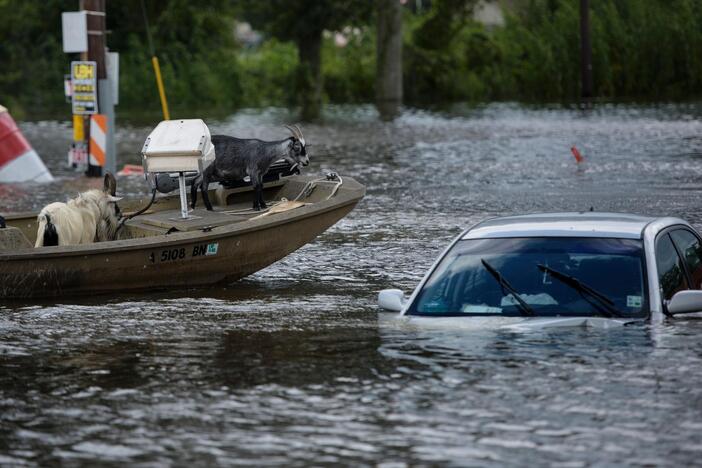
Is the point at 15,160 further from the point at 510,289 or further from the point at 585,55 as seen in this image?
the point at 585,55

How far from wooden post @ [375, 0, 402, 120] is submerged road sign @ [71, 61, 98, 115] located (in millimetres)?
29612

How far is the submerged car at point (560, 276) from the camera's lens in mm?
9977

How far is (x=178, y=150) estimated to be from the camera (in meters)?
14.6

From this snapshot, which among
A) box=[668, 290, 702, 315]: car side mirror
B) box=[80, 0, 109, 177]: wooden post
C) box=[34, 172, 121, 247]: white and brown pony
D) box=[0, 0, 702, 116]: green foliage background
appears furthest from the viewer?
box=[0, 0, 702, 116]: green foliage background

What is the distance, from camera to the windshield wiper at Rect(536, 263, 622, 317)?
32.7ft

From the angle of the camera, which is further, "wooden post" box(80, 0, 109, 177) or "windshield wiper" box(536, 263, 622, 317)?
"wooden post" box(80, 0, 109, 177)

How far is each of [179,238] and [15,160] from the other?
1376 centimetres

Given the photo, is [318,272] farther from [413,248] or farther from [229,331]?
[229,331]

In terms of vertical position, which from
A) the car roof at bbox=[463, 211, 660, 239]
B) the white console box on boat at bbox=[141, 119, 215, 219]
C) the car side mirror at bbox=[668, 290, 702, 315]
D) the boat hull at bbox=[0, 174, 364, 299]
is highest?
the white console box on boat at bbox=[141, 119, 215, 219]

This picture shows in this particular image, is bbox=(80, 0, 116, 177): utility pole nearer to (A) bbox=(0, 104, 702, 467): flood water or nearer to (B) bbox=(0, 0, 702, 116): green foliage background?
(A) bbox=(0, 104, 702, 467): flood water

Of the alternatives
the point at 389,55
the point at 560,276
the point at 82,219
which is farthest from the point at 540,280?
the point at 389,55

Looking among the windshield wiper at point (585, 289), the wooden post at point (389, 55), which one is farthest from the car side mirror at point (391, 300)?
the wooden post at point (389, 55)

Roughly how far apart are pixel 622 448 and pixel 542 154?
2281cm

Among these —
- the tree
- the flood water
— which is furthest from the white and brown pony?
the tree
